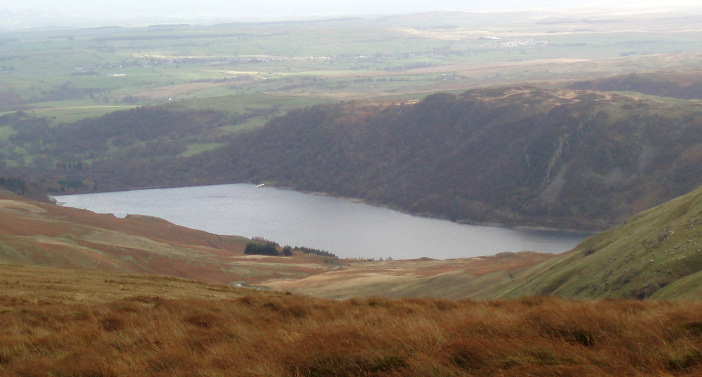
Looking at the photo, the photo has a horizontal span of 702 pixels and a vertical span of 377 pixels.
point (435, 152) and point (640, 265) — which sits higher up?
point (640, 265)

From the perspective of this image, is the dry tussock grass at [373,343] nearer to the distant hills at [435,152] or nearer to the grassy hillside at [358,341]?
the grassy hillside at [358,341]

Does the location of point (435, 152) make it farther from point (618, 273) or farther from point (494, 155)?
Result: point (618, 273)

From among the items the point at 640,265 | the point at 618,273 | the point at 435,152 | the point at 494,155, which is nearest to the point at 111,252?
the point at 618,273

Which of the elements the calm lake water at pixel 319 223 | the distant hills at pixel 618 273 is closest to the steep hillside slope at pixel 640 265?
the distant hills at pixel 618 273

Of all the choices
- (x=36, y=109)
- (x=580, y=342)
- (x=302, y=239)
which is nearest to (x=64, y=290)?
(x=580, y=342)

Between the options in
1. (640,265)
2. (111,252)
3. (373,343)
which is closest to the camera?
(373,343)

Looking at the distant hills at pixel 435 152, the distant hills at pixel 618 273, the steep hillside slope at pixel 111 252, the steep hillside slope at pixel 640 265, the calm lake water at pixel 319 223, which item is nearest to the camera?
the steep hillside slope at pixel 640 265

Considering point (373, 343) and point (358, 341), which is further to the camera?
point (358, 341)
